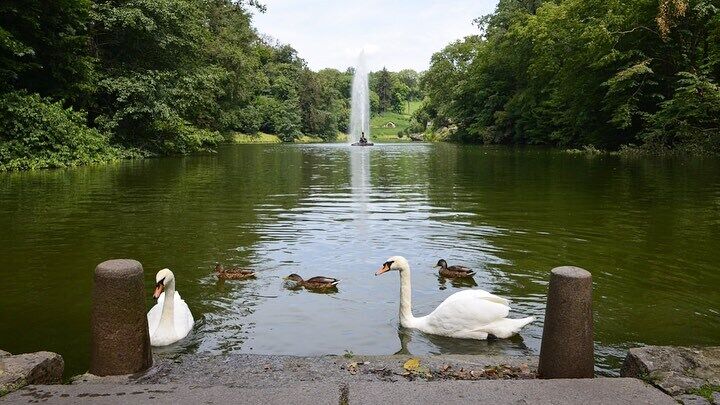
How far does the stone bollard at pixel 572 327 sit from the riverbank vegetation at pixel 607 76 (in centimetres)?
2885

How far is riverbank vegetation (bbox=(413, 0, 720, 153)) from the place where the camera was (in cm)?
3112

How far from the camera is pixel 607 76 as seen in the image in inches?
1531

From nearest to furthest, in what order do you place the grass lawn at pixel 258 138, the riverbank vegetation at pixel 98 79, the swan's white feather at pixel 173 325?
the swan's white feather at pixel 173 325
the riverbank vegetation at pixel 98 79
the grass lawn at pixel 258 138

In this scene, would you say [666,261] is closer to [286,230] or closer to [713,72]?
[286,230]

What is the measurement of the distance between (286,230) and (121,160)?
22.4 metres

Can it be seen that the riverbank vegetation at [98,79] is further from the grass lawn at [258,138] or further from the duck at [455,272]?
the grass lawn at [258,138]

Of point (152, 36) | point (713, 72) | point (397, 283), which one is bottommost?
point (397, 283)

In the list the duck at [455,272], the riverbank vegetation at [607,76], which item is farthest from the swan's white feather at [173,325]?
the riverbank vegetation at [607,76]

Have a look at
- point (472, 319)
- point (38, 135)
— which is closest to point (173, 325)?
point (472, 319)

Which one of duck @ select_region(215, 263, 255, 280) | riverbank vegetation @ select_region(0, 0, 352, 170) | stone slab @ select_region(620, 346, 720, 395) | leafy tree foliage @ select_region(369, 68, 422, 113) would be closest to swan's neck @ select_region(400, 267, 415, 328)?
duck @ select_region(215, 263, 255, 280)

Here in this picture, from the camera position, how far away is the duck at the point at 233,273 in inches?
338

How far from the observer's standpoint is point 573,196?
17.3 m

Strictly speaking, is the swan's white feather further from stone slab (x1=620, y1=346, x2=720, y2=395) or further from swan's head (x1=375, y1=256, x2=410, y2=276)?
stone slab (x1=620, y1=346, x2=720, y2=395)

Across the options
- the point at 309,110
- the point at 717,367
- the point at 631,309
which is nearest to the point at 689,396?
the point at 717,367
